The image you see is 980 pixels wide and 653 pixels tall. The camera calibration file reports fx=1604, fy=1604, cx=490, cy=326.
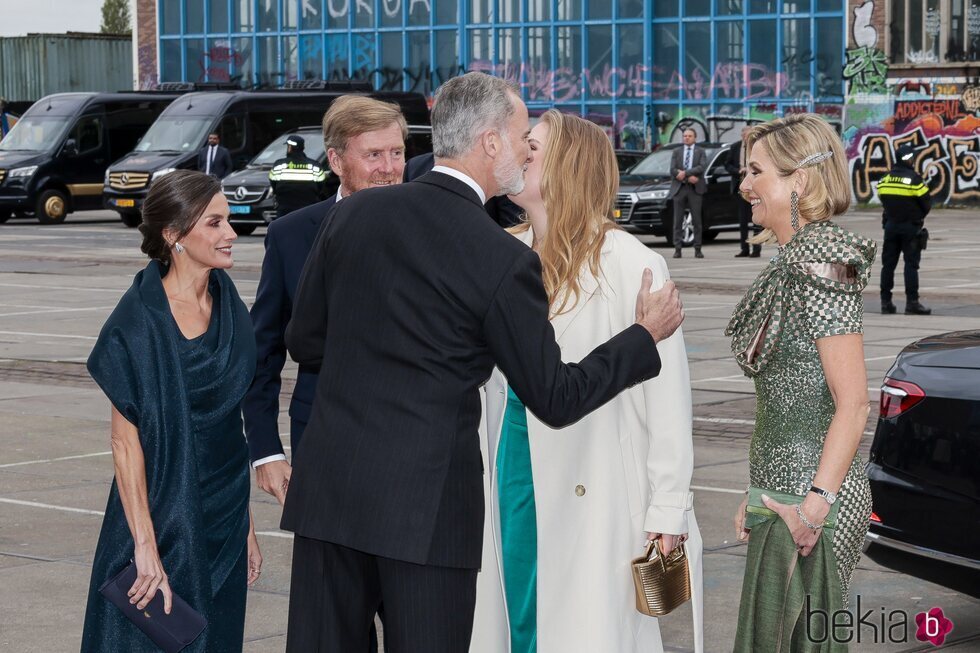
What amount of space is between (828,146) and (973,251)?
22471 millimetres

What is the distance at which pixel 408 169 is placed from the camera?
6203mm

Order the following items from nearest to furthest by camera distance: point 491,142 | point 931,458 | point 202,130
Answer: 1. point 491,142
2. point 931,458
3. point 202,130

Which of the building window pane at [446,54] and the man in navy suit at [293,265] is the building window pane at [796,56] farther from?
the man in navy suit at [293,265]

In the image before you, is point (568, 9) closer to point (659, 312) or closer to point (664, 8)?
point (664, 8)

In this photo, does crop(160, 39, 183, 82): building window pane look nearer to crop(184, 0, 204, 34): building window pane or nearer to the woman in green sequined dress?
crop(184, 0, 204, 34): building window pane

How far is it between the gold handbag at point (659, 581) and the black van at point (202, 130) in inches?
1113

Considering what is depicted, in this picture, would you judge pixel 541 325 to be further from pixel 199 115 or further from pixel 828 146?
pixel 199 115

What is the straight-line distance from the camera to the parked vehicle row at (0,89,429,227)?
32.3 meters

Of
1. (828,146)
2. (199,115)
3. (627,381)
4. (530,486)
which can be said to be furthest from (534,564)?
(199,115)

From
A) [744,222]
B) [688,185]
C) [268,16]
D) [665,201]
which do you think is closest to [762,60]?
[665,201]

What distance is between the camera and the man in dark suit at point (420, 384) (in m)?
3.41

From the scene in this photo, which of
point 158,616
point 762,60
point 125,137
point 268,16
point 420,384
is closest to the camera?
point 420,384

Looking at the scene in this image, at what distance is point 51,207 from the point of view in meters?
34.8

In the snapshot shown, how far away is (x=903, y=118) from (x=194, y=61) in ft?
67.7
